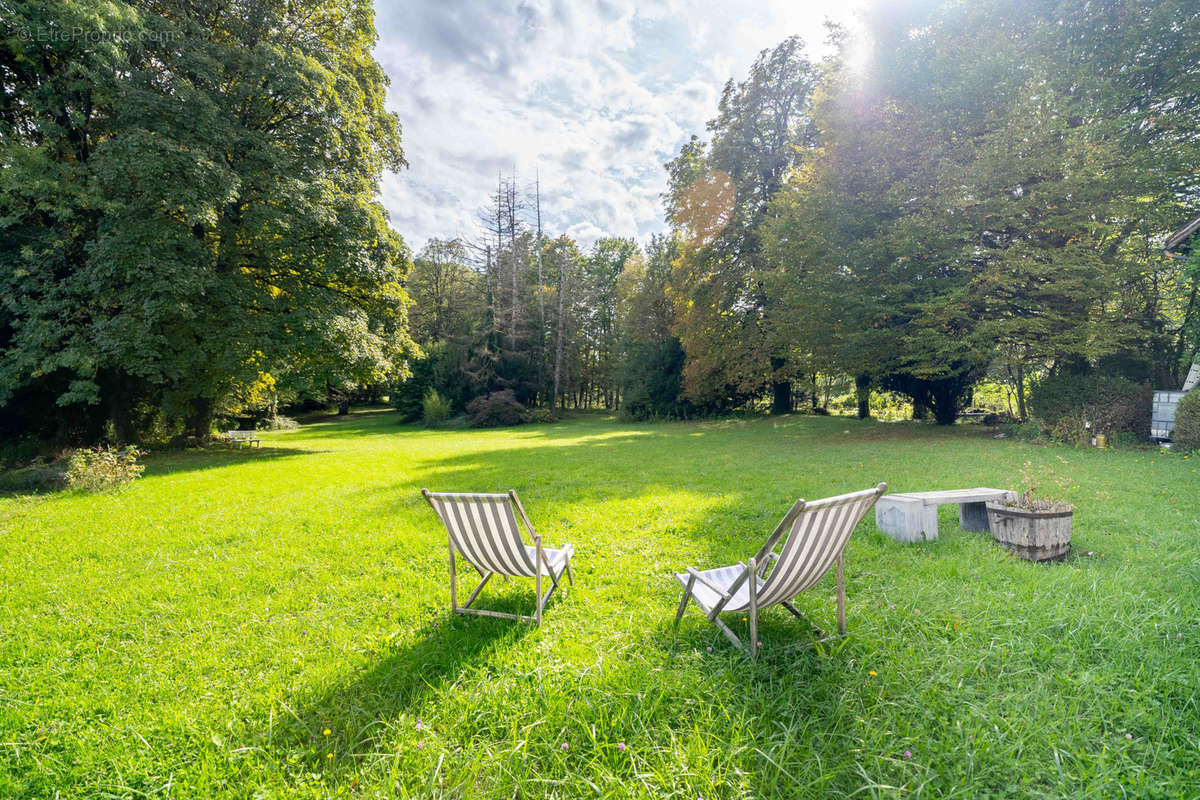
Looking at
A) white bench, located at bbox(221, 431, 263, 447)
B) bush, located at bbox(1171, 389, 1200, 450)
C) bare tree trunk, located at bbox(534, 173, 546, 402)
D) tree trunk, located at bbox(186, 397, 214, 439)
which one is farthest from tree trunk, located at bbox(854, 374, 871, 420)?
tree trunk, located at bbox(186, 397, 214, 439)

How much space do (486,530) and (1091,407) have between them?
1583 cm

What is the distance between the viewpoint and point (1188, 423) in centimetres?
1018

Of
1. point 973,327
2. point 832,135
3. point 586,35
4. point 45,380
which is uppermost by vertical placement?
point 832,135

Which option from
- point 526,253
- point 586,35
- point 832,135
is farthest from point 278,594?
point 526,253

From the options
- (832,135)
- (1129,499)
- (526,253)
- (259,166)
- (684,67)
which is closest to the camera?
(1129,499)

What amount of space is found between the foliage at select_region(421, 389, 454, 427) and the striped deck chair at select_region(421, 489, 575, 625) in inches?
1022

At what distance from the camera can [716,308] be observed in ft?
76.6

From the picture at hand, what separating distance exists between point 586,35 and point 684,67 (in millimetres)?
2071

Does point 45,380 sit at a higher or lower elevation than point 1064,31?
lower

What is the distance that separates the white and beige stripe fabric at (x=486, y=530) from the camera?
318cm

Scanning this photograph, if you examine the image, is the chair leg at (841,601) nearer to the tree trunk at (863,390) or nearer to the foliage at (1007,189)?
the foliage at (1007,189)

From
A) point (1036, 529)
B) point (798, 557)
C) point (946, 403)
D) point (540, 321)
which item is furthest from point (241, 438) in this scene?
point (946, 403)

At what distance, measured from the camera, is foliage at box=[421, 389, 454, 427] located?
92.6 ft

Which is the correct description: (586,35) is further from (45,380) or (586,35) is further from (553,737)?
(45,380)
